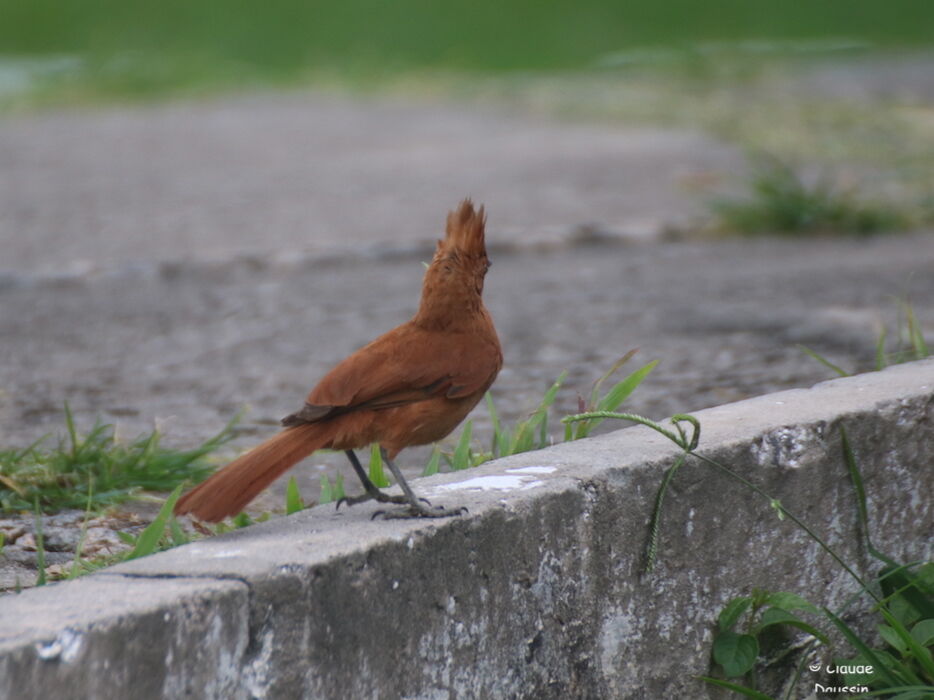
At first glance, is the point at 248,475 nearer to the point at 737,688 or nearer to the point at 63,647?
the point at 63,647

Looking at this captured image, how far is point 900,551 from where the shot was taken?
2803mm

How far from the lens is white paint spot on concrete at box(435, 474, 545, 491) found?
2.25 m

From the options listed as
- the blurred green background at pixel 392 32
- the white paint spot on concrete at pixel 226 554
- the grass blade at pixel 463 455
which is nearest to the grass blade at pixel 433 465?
the grass blade at pixel 463 455

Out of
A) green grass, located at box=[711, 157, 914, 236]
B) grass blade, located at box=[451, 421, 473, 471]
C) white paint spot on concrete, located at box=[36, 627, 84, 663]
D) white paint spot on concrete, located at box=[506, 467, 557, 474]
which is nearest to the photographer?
white paint spot on concrete, located at box=[36, 627, 84, 663]

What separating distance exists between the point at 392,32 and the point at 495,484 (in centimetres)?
1515

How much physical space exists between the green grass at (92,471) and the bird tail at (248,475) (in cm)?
80

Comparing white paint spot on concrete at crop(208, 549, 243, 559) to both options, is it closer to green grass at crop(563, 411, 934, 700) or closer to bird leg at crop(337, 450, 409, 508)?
bird leg at crop(337, 450, 409, 508)

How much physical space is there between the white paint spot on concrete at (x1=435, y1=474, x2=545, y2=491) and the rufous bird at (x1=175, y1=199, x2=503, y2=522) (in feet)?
0.29

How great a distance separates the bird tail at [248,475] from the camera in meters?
2.08

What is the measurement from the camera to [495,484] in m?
2.27

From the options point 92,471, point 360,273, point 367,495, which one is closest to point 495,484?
point 367,495

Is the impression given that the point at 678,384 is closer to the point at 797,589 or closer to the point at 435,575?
the point at 797,589

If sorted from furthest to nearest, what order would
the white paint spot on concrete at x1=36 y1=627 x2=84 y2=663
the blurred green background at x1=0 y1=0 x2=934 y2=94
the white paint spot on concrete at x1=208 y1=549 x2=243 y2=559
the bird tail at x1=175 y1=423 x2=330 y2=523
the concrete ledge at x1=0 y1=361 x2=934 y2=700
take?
the blurred green background at x1=0 y1=0 x2=934 y2=94 < the bird tail at x1=175 y1=423 x2=330 y2=523 < the white paint spot on concrete at x1=208 y1=549 x2=243 y2=559 < the concrete ledge at x1=0 y1=361 x2=934 y2=700 < the white paint spot on concrete at x1=36 y1=627 x2=84 y2=663

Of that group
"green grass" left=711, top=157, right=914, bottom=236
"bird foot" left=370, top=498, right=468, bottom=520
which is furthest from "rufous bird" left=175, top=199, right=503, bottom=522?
"green grass" left=711, top=157, right=914, bottom=236
